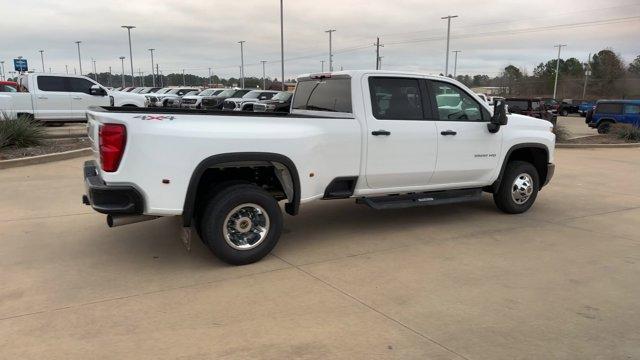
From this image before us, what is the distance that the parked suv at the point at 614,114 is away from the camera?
22375 mm

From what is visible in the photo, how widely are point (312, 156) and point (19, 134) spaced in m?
9.46

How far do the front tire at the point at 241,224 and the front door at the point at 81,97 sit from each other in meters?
14.6

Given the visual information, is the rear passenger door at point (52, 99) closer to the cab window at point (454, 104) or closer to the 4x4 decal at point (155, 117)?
the 4x4 decal at point (155, 117)

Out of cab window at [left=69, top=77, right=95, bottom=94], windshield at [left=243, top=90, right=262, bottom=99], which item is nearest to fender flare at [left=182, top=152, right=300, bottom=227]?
cab window at [left=69, top=77, right=95, bottom=94]

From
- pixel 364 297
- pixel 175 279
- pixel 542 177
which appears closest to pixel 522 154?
pixel 542 177

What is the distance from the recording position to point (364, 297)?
14.1 feet

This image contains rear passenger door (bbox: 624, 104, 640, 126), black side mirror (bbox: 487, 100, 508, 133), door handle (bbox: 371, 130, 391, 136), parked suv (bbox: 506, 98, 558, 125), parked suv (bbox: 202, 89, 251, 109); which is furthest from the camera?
parked suv (bbox: 202, 89, 251, 109)

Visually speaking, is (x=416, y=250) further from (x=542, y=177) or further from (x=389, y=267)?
(x=542, y=177)

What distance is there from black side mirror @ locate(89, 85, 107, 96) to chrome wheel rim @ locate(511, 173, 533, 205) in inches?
600

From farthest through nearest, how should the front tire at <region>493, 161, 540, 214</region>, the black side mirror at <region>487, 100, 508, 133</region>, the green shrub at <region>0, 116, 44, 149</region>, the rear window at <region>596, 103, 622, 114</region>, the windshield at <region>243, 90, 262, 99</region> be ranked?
the windshield at <region>243, 90, 262, 99</region>, the rear window at <region>596, 103, 622, 114</region>, the green shrub at <region>0, 116, 44, 149</region>, the front tire at <region>493, 161, 540, 214</region>, the black side mirror at <region>487, 100, 508, 133</region>

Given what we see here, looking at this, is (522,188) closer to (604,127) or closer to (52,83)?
(52,83)

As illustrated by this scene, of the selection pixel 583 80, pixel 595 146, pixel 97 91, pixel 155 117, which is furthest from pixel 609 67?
pixel 155 117

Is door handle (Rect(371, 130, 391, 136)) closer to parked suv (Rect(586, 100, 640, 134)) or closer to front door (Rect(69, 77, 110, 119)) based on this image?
front door (Rect(69, 77, 110, 119))

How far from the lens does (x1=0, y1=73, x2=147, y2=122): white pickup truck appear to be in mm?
16375
